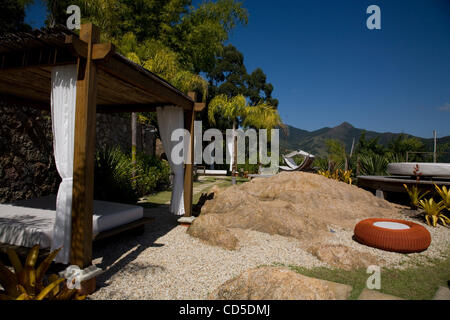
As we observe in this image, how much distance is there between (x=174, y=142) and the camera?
5.43m

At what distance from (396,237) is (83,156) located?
15.0ft

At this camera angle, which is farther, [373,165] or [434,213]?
[373,165]

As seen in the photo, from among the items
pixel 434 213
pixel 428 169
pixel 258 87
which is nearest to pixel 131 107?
pixel 434 213

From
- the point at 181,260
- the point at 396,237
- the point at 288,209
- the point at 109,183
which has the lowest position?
the point at 181,260

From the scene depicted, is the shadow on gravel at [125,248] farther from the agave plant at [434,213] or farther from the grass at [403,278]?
the agave plant at [434,213]

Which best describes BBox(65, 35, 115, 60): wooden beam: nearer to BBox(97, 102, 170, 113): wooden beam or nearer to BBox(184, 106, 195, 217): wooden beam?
BBox(97, 102, 170, 113): wooden beam

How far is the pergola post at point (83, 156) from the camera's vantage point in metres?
2.71

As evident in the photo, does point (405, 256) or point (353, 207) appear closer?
point (405, 256)

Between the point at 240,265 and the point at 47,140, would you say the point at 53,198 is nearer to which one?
the point at 47,140

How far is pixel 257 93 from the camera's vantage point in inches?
1133

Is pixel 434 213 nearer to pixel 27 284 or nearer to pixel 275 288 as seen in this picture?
pixel 275 288

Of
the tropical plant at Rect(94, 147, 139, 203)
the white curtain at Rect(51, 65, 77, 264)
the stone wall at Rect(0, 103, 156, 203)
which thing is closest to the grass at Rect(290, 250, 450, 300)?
the white curtain at Rect(51, 65, 77, 264)
